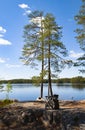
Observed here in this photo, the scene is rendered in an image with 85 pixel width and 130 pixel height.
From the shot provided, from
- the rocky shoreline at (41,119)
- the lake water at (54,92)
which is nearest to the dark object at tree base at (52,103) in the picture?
the rocky shoreline at (41,119)

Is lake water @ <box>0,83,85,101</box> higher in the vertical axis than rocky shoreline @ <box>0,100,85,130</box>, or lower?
higher

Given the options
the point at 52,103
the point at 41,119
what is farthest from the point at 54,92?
the point at 41,119

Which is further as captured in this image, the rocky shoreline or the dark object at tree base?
the dark object at tree base

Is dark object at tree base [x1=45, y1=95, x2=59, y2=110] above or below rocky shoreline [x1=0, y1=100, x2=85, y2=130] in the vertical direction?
above

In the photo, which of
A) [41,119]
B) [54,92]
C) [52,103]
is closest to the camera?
[41,119]

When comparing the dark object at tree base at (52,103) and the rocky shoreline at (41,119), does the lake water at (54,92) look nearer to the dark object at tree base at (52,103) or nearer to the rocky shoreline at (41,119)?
the dark object at tree base at (52,103)

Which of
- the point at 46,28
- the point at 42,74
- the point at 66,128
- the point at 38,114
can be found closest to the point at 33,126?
the point at 38,114

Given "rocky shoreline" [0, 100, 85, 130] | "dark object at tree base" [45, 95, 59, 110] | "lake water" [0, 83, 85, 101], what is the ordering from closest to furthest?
1. "rocky shoreline" [0, 100, 85, 130]
2. "dark object at tree base" [45, 95, 59, 110]
3. "lake water" [0, 83, 85, 101]

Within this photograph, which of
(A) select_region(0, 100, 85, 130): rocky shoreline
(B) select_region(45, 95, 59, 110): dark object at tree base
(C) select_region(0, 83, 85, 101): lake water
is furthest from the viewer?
(C) select_region(0, 83, 85, 101): lake water

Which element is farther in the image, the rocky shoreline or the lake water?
the lake water

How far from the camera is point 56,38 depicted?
33.2m

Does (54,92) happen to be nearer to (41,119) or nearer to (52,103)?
(52,103)

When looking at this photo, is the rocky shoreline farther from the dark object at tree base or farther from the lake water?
the lake water

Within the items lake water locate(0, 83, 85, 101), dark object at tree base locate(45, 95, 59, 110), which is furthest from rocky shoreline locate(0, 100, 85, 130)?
lake water locate(0, 83, 85, 101)
